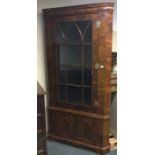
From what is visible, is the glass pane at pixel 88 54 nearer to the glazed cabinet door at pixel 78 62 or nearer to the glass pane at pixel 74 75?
the glazed cabinet door at pixel 78 62

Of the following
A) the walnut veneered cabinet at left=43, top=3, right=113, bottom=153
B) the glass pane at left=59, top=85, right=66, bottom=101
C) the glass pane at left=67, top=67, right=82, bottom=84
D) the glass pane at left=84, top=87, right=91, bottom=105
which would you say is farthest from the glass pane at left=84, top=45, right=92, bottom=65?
the glass pane at left=59, top=85, right=66, bottom=101

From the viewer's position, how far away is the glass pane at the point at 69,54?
3281 millimetres

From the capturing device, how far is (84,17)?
311 cm

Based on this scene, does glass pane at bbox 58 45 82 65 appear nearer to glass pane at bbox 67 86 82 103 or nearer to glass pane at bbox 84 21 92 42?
glass pane at bbox 84 21 92 42

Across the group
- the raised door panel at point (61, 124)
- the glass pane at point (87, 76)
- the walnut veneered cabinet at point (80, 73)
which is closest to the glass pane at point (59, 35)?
the walnut veneered cabinet at point (80, 73)

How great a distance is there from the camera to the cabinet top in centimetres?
294

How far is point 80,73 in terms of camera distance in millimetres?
3283

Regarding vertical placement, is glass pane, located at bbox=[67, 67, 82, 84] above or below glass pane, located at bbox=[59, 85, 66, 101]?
above

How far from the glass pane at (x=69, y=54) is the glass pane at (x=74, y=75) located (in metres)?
0.09
